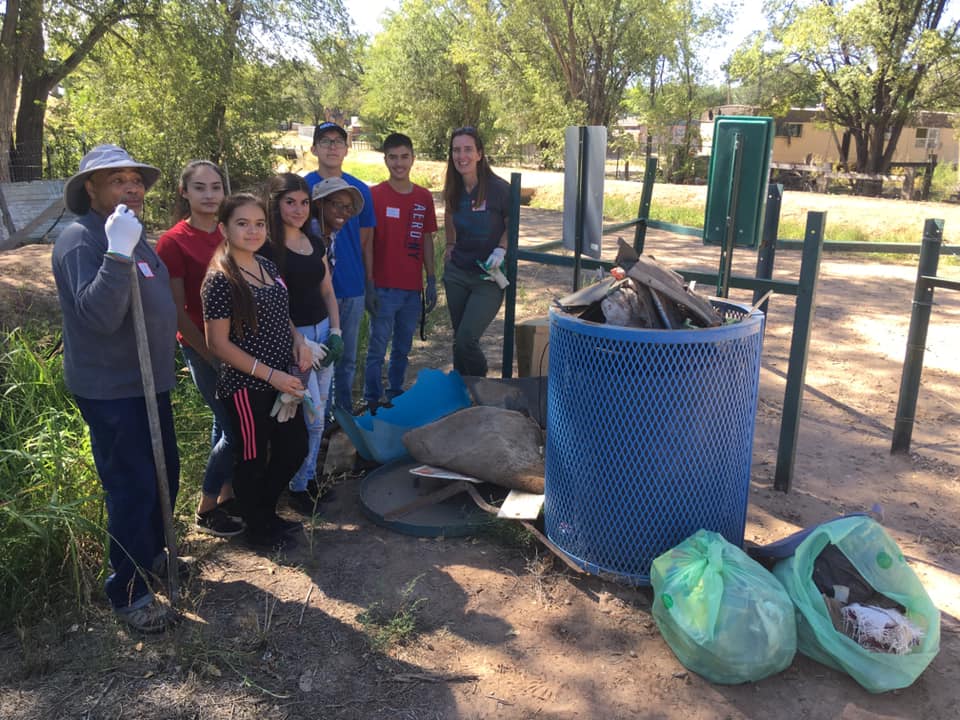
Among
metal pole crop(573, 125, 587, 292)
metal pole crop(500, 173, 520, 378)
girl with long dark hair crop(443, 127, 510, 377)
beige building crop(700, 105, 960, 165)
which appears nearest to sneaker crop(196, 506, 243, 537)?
girl with long dark hair crop(443, 127, 510, 377)

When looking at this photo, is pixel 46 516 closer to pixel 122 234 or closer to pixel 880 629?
pixel 122 234

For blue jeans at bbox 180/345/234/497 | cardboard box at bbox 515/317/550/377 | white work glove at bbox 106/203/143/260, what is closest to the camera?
white work glove at bbox 106/203/143/260

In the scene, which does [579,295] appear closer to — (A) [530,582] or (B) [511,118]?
(A) [530,582]

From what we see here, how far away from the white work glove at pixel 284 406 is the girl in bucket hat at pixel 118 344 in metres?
0.39

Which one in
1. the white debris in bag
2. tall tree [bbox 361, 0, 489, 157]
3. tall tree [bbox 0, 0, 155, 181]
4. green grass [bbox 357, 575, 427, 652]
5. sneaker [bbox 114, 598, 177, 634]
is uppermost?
tall tree [bbox 361, 0, 489, 157]

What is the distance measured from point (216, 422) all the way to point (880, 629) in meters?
2.67

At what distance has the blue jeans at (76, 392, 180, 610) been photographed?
260cm

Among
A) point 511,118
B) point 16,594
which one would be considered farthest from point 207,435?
point 511,118

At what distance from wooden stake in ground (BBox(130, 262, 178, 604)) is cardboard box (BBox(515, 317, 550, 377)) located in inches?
99.5

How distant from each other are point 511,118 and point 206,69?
53.9 ft

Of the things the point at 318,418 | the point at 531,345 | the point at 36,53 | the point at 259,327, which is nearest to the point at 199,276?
the point at 259,327

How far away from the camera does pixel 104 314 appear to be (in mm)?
2359

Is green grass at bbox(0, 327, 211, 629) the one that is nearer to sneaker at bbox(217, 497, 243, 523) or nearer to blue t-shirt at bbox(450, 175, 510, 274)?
sneaker at bbox(217, 497, 243, 523)

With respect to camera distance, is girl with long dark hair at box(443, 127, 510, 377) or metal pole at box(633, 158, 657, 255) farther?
metal pole at box(633, 158, 657, 255)
